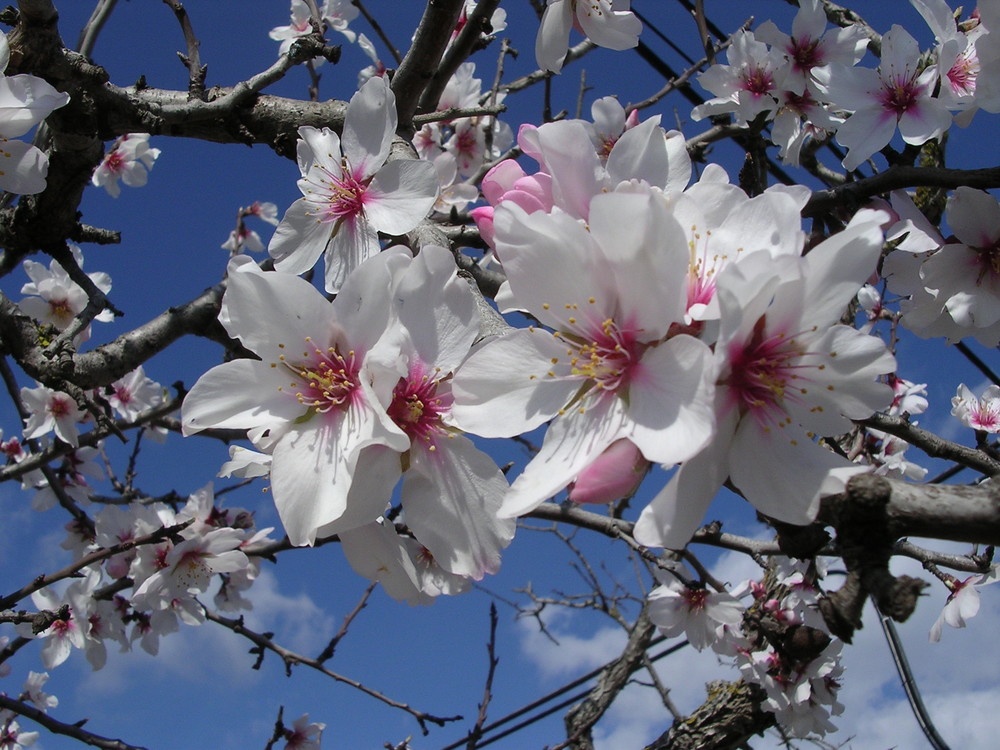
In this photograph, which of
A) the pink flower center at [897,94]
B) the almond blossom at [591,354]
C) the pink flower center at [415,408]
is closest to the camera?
the almond blossom at [591,354]

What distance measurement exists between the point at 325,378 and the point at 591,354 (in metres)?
0.40

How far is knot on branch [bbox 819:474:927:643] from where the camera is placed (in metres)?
0.61

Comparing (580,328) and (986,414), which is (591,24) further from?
(986,414)

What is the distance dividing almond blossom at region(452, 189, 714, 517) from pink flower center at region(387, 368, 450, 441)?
0.14 m

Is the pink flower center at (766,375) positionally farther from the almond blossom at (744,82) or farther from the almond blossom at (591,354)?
the almond blossom at (744,82)

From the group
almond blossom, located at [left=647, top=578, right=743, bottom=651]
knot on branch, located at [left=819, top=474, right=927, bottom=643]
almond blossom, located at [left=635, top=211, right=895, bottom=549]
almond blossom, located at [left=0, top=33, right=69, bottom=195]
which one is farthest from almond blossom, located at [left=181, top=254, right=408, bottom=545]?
almond blossom, located at [left=647, top=578, right=743, bottom=651]

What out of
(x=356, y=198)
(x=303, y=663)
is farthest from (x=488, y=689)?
(x=356, y=198)

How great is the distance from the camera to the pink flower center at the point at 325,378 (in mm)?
976

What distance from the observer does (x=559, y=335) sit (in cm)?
88

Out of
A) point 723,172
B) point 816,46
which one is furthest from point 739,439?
point 816,46

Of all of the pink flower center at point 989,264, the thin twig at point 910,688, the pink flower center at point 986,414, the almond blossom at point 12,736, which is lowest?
the almond blossom at point 12,736

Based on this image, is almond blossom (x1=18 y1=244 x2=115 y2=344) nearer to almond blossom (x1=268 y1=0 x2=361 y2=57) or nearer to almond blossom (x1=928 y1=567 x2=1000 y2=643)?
almond blossom (x1=268 y1=0 x2=361 y2=57)

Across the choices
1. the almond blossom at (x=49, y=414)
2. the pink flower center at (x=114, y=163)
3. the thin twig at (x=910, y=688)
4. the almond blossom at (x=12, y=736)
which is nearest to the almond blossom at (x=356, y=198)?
the almond blossom at (x=49, y=414)

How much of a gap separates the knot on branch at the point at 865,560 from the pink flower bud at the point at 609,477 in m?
0.20
